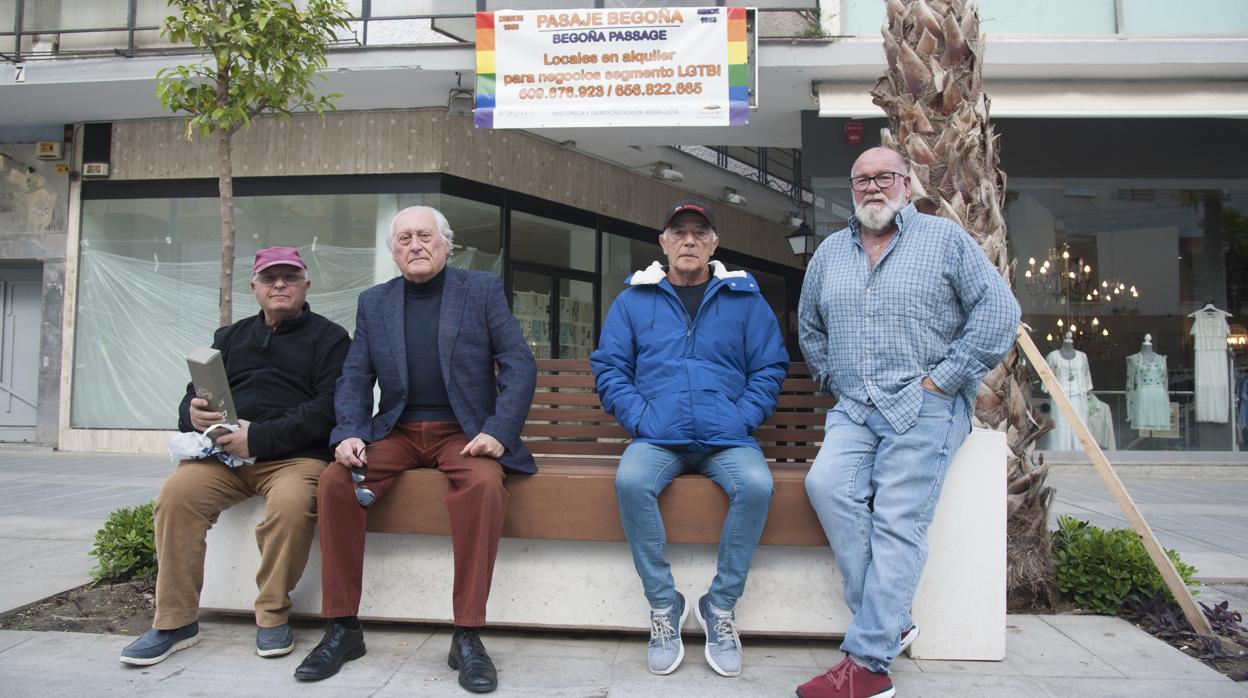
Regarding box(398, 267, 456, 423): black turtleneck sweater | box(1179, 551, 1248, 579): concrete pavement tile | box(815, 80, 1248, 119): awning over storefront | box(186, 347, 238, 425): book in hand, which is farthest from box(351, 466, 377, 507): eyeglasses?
box(815, 80, 1248, 119): awning over storefront

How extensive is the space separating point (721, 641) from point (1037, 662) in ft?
3.98

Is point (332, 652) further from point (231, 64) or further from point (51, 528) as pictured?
point (51, 528)

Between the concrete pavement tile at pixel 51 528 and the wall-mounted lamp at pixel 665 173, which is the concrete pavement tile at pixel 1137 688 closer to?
the concrete pavement tile at pixel 51 528

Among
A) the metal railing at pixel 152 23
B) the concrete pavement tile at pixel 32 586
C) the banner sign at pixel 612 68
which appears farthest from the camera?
the metal railing at pixel 152 23

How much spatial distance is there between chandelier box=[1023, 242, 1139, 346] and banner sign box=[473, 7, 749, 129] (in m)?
4.84

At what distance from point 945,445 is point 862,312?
55 centimetres

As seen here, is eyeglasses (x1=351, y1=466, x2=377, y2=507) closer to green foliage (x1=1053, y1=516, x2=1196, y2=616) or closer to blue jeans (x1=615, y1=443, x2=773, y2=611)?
blue jeans (x1=615, y1=443, x2=773, y2=611)

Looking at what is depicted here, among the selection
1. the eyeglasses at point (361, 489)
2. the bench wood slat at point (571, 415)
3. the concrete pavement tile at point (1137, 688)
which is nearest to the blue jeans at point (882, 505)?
the concrete pavement tile at point (1137, 688)

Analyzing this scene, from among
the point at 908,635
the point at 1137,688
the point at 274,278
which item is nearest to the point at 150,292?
the point at 274,278

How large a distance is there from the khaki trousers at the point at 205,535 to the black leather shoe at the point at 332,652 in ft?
0.80

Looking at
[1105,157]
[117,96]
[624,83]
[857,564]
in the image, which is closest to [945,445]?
[857,564]

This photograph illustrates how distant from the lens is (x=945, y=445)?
118 inches

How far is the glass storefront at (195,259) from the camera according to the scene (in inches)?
388

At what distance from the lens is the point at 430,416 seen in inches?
133
